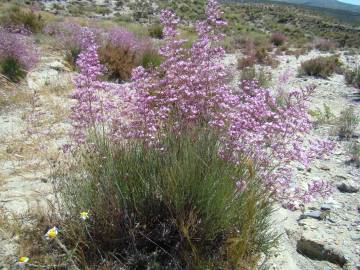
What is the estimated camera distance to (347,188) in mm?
5043

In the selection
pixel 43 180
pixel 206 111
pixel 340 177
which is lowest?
pixel 43 180

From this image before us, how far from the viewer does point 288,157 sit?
3066 mm

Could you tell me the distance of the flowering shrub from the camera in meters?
8.12

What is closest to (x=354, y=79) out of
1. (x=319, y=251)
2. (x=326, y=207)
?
(x=326, y=207)

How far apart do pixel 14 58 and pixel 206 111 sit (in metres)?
6.68

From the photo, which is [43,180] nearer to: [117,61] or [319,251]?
[319,251]

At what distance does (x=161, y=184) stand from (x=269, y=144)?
115 centimetres

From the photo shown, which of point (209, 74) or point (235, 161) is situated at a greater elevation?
point (209, 74)

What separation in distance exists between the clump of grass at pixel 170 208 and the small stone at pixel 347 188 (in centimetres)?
243

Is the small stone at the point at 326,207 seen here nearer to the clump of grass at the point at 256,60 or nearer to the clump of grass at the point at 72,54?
the clump of grass at the point at 72,54

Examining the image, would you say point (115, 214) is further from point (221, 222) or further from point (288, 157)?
point (288, 157)

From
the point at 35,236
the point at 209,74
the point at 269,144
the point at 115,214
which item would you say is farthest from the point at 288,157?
the point at 35,236

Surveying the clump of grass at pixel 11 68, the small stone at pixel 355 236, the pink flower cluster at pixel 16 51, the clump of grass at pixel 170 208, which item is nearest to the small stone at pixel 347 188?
the small stone at pixel 355 236

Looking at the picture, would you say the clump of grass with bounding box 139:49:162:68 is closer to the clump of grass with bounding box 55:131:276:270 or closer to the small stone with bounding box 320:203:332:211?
the small stone with bounding box 320:203:332:211
